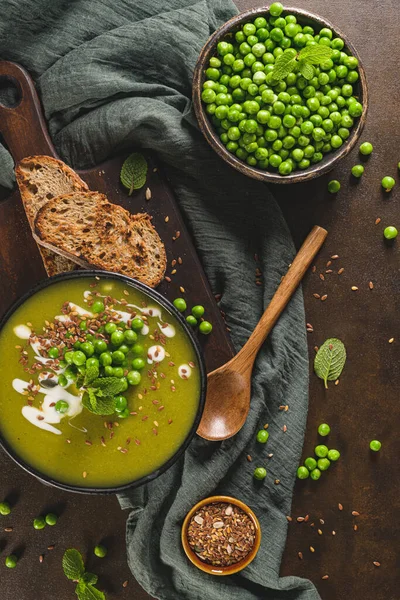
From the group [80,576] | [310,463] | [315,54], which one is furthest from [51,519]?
[315,54]

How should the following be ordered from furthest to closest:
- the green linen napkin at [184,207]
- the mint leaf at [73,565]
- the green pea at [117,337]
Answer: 1. the mint leaf at [73,565]
2. the green linen napkin at [184,207]
3. the green pea at [117,337]

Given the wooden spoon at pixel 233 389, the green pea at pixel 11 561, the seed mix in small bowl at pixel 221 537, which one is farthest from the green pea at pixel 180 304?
the green pea at pixel 11 561

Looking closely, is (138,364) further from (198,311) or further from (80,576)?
(80,576)

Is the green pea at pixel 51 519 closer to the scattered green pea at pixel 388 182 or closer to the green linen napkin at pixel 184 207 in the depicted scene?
the green linen napkin at pixel 184 207

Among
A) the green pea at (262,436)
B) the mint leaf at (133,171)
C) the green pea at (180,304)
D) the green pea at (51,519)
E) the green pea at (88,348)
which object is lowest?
the green pea at (51,519)

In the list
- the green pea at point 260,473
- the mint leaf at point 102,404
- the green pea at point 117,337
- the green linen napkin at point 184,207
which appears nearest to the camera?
the mint leaf at point 102,404

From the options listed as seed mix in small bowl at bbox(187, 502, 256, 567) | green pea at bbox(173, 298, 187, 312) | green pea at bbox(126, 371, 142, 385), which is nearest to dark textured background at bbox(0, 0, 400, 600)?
seed mix in small bowl at bbox(187, 502, 256, 567)

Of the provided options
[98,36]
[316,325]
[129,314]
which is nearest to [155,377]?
[129,314]
